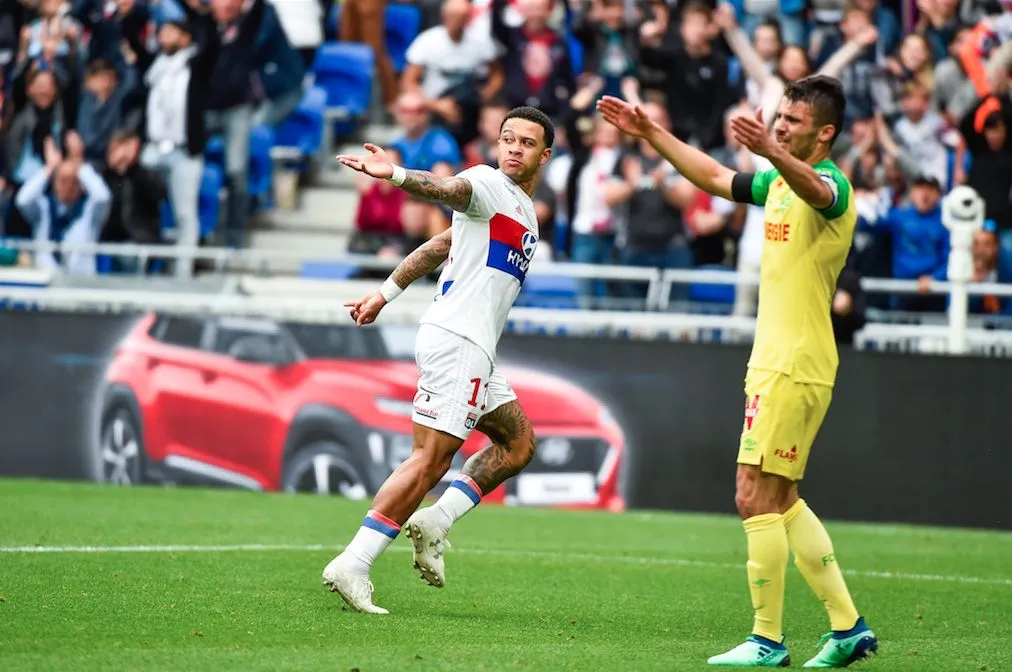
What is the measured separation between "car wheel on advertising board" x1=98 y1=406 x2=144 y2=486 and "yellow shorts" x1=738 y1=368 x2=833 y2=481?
963 centimetres

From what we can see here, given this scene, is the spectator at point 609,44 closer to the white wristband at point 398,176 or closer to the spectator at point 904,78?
the spectator at point 904,78

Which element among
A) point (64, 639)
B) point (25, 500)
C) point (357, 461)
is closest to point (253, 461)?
point (357, 461)

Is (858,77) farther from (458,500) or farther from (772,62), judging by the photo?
(458,500)

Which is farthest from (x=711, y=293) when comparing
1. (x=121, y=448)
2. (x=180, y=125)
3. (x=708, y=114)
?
(x=180, y=125)

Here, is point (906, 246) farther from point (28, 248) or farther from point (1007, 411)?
point (28, 248)

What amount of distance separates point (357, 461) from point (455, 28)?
571 centimetres

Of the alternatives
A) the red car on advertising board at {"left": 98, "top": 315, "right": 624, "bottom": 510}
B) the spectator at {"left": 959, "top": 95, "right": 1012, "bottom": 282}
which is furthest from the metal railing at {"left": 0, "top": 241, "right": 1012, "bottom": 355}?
the spectator at {"left": 959, "top": 95, "right": 1012, "bottom": 282}

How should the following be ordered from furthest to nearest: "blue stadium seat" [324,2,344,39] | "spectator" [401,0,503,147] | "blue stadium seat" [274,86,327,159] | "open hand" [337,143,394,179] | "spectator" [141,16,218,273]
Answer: "blue stadium seat" [324,2,344,39] < "blue stadium seat" [274,86,327,159] < "spectator" [401,0,503,147] < "spectator" [141,16,218,273] < "open hand" [337,143,394,179]

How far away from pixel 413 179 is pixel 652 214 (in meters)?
9.03

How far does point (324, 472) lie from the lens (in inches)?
595

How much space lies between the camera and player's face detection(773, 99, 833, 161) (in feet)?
22.4

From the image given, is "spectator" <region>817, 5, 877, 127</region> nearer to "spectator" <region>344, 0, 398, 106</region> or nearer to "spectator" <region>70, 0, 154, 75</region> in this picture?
"spectator" <region>344, 0, 398, 106</region>

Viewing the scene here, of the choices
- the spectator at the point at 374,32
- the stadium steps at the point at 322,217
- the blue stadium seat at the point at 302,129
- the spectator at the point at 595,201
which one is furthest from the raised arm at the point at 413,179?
the spectator at the point at 374,32

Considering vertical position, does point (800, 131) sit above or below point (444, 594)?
above
